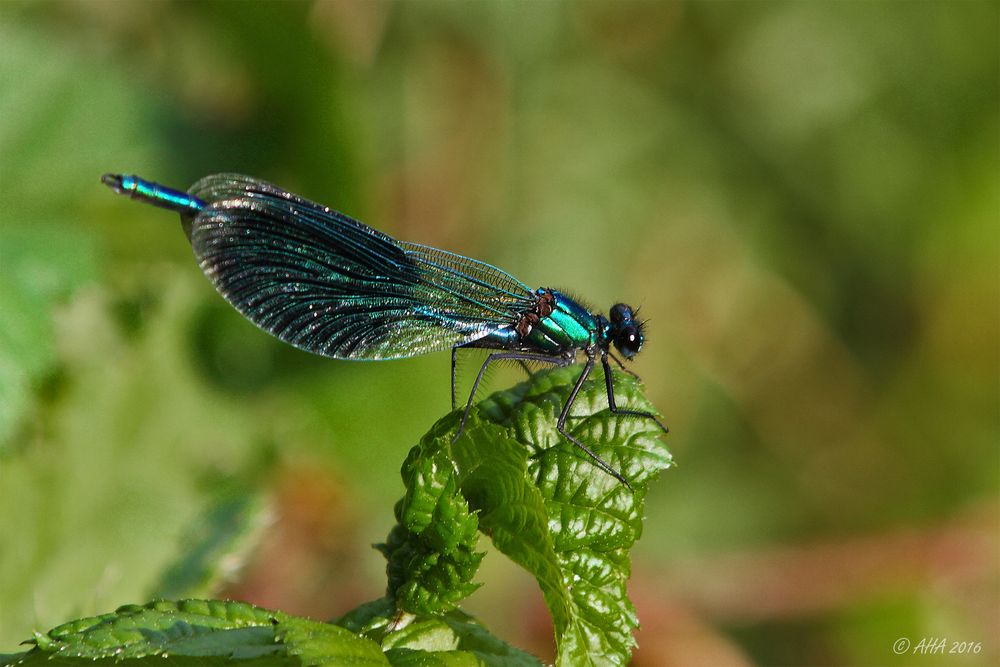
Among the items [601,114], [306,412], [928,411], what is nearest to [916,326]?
[928,411]

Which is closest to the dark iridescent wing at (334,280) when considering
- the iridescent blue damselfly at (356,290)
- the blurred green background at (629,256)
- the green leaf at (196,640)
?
the iridescent blue damselfly at (356,290)

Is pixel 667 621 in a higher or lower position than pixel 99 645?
higher

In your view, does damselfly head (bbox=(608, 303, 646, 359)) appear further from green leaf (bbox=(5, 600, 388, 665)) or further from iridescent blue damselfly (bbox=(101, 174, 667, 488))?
green leaf (bbox=(5, 600, 388, 665))

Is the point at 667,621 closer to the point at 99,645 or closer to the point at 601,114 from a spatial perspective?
the point at 601,114

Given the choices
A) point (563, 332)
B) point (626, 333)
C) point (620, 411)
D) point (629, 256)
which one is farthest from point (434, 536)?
point (629, 256)

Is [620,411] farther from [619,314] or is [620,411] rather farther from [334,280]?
[334,280]

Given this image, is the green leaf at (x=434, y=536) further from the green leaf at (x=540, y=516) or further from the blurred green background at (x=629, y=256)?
the blurred green background at (x=629, y=256)
